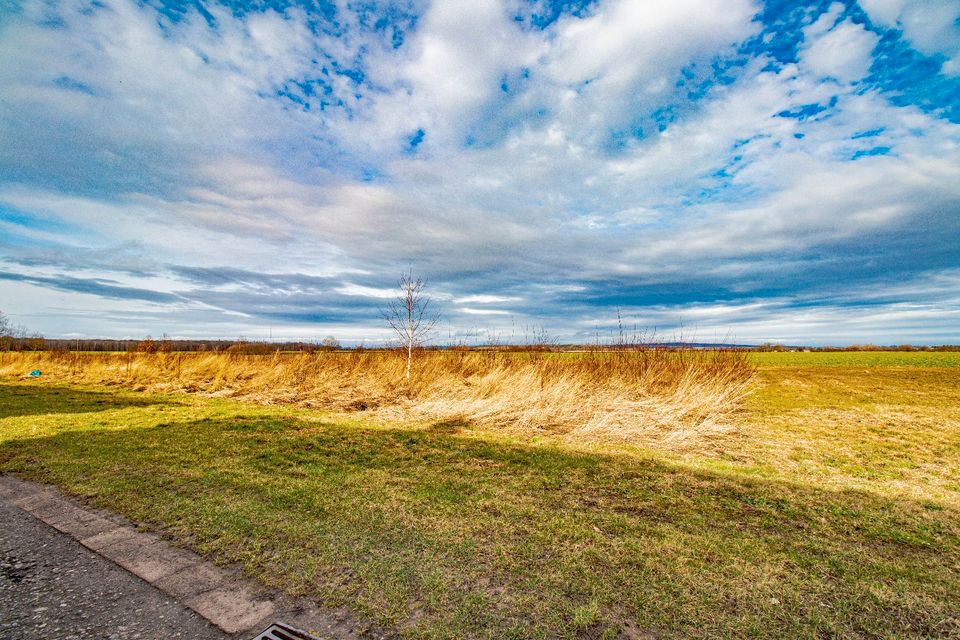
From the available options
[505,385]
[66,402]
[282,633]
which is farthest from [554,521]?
[66,402]

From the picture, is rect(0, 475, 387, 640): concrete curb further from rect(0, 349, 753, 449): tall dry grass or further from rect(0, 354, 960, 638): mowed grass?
rect(0, 349, 753, 449): tall dry grass

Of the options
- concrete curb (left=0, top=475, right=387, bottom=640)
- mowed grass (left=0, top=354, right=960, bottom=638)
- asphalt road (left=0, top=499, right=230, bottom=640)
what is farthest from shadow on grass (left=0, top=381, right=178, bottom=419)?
asphalt road (left=0, top=499, right=230, bottom=640)

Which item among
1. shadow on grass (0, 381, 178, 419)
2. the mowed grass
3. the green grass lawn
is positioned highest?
the green grass lawn

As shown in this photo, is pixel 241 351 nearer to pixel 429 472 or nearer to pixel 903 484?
pixel 429 472

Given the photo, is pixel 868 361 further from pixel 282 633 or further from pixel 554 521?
pixel 282 633

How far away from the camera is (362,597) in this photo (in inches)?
102

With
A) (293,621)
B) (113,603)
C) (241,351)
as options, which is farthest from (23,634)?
(241,351)

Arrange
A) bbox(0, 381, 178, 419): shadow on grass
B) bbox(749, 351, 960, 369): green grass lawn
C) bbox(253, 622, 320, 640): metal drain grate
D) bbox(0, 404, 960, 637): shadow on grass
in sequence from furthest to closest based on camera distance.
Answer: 1. bbox(749, 351, 960, 369): green grass lawn
2. bbox(0, 381, 178, 419): shadow on grass
3. bbox(0, 404, 960, 637): shadow on grass
4. bbox(253, 622, 320, 640): metal drain grate

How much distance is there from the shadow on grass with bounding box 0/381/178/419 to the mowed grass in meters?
2.70

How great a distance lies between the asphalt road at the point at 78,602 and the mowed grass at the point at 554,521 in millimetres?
491

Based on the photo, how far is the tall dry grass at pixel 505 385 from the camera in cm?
921

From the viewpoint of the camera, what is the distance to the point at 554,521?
382 cm

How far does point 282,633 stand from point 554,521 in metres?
2.30

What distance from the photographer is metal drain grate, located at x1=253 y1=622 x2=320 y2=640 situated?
2213 millimetres
